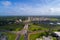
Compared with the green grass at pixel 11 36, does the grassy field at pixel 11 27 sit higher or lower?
higher

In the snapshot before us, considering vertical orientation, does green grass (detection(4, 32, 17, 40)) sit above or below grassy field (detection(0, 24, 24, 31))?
below

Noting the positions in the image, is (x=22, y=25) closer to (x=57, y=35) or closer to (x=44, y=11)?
(x=44, y=11)

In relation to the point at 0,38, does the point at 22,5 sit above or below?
above

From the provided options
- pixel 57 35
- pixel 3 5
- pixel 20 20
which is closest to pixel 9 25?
pixel 20 20

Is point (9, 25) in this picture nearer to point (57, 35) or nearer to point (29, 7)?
point (29, 7)

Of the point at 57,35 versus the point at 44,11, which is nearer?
the point at 57,35

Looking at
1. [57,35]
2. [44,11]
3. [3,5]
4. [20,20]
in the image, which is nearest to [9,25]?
[20,20]

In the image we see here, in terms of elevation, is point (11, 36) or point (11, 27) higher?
point (11, 27)

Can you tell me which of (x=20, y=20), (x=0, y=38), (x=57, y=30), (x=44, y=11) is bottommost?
(x=0, y=38)

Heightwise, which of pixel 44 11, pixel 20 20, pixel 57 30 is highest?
pixel 44 11
